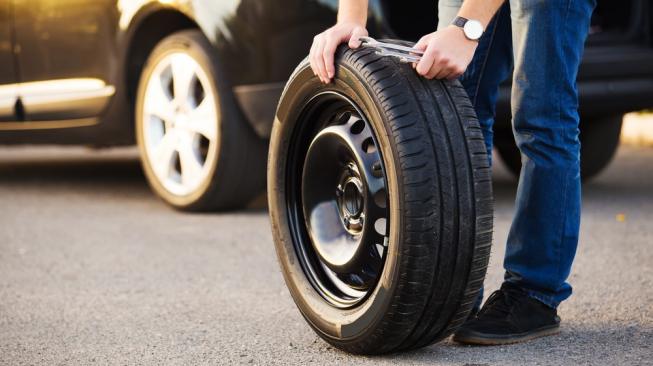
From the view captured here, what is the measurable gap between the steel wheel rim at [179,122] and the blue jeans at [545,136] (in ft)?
6.81

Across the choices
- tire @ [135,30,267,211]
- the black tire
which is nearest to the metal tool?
tire @ [135,30,267,211]

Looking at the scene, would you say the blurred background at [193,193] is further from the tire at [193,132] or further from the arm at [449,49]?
the arm at [449,49]

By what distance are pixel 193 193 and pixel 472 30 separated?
255 cm

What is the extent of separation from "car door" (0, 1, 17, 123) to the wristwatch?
3.35 metres

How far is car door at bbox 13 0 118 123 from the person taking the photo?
4.95 m

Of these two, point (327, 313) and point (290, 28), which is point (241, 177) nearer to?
point (290, 28)

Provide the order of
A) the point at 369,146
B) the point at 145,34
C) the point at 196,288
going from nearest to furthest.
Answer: the point at 369,146, the point at 196,288, the point at 145,34

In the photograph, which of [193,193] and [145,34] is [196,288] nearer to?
[193,193]

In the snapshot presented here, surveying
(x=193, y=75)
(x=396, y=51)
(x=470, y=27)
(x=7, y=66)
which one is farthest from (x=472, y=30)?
(x=7, y=66)

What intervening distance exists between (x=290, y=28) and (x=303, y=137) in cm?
159

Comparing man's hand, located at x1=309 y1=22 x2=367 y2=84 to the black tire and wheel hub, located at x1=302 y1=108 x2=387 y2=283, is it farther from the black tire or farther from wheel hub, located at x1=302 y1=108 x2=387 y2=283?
the black tire

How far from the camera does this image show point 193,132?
4.76 m

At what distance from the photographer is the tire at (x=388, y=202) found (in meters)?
2.29

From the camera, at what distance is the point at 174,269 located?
372cm
